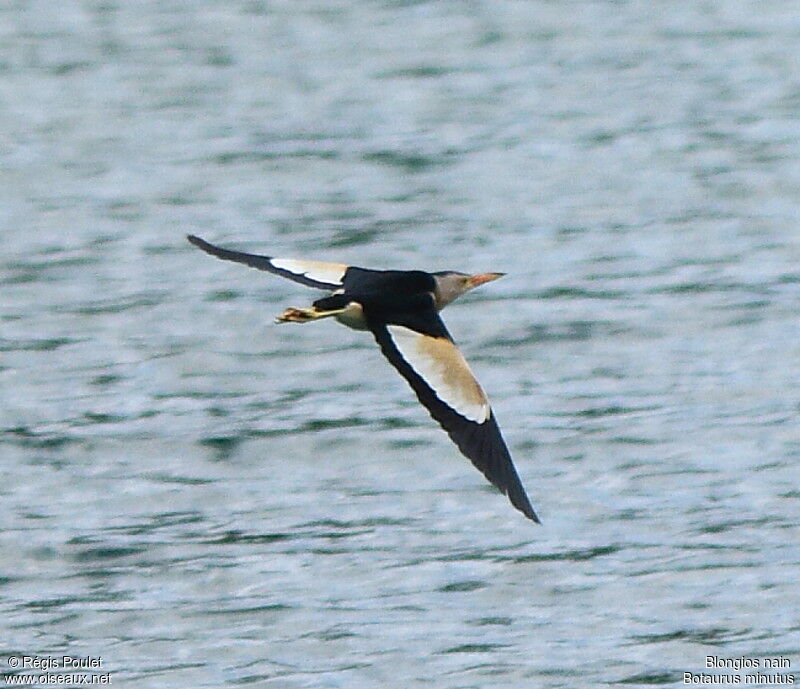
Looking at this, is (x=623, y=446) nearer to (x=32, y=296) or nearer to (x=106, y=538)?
(x=106, y=538)

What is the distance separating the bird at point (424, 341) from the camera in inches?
355

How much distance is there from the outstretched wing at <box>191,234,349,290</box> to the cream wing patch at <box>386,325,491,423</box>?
1.84 ft

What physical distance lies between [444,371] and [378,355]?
527cm

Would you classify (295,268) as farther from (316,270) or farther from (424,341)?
(424,341)

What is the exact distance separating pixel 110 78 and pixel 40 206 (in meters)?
4.67

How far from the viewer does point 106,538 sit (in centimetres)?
1166

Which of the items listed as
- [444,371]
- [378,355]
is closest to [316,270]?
[444,371]

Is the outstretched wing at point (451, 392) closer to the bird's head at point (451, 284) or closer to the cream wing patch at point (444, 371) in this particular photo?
the cream wing patch at point (444, 371)

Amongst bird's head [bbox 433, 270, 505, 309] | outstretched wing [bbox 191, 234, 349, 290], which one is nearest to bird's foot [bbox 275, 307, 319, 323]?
outstretched wing [bbox 191, 234, 349, 290]

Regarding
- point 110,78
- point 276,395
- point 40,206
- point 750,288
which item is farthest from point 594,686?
point 110,78

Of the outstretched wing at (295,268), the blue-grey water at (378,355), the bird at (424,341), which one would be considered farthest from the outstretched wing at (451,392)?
the blue-grey water at (378,355)

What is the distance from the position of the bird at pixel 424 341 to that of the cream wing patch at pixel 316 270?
1 cm

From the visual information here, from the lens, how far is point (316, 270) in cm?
1037

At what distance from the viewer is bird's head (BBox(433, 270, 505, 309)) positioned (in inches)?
399
